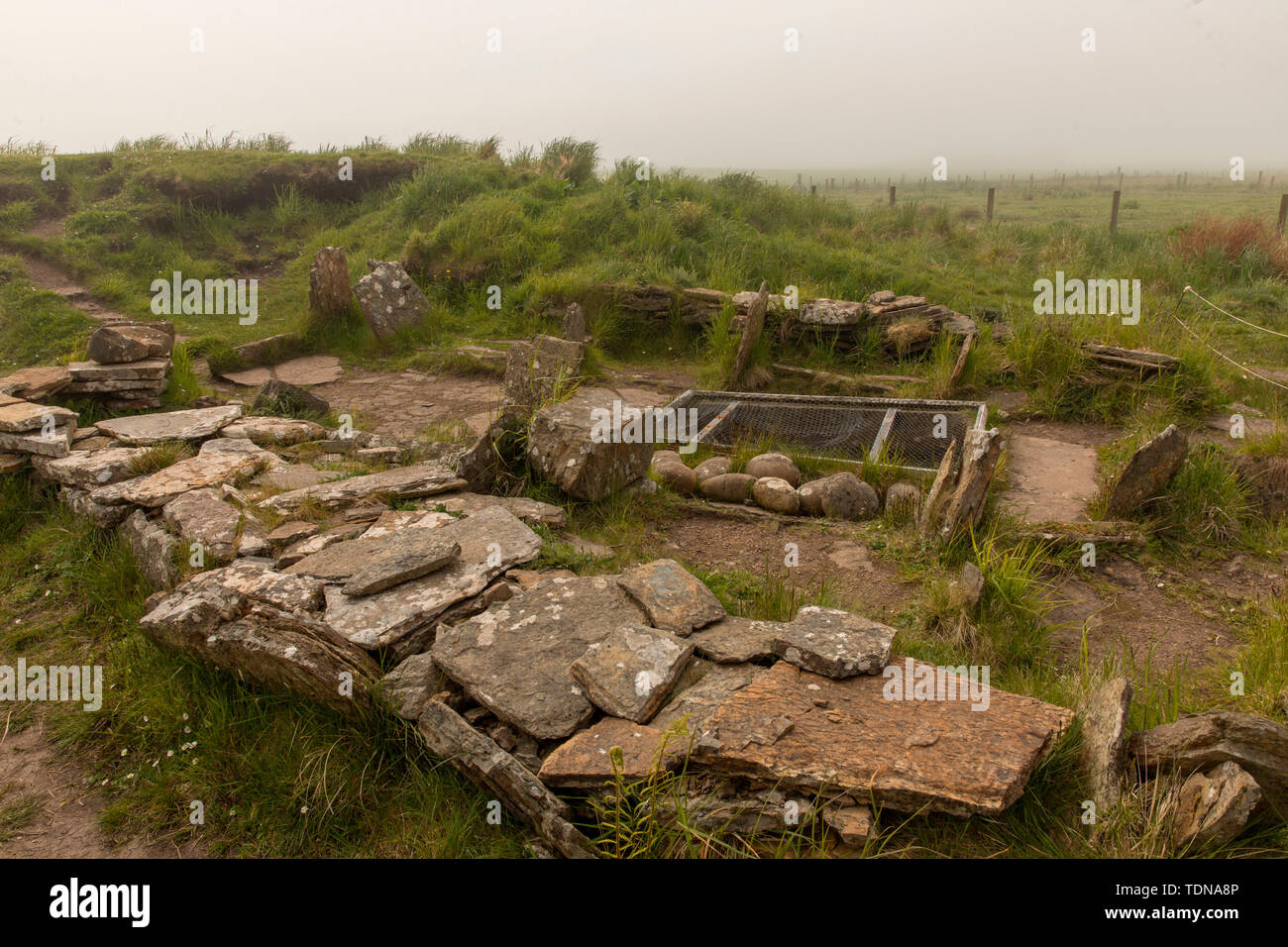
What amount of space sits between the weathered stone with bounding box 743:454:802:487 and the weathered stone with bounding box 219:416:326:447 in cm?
344

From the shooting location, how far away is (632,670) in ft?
10.0

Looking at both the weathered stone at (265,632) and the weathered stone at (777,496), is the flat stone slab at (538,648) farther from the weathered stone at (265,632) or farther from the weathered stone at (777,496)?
the weathered stone at (777,496)

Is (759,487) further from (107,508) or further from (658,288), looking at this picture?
(658,288)

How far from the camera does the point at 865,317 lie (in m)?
9.09

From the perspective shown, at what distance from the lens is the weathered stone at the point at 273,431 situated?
19.4ft

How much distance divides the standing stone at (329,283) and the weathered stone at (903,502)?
678 cm

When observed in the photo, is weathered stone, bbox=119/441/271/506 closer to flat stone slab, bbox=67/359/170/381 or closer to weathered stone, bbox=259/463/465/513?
weathered stone, bbox=259/463/465/513

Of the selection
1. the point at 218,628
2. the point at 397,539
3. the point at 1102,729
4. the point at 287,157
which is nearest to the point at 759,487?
the point at 397,539

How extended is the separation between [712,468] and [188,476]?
365cm

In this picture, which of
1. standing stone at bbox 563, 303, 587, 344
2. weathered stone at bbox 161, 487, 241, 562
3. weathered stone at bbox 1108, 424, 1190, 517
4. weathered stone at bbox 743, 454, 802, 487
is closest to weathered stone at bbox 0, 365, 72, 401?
weathered stone at bbox 161, 487, 241, 562

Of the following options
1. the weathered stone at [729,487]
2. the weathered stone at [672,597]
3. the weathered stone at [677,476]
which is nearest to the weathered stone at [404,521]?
the weathered stone at [672,597]

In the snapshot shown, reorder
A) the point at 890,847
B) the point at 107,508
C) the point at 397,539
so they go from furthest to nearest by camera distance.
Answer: the point at 107,508
the point at 397,539
the point at 890,847

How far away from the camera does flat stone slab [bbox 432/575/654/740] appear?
3.01 metres

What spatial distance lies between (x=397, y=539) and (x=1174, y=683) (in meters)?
3.77
